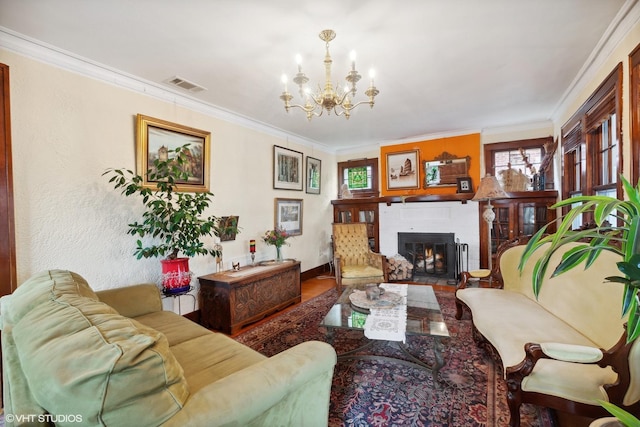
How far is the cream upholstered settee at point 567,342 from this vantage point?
138 centimetres

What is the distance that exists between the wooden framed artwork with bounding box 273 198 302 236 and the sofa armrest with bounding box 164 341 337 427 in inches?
133

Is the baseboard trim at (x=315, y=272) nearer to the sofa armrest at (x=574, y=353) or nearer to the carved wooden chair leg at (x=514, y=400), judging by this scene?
the carved wooden chair leg at (x=514, y=400)

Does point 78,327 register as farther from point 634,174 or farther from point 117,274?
point 634,174

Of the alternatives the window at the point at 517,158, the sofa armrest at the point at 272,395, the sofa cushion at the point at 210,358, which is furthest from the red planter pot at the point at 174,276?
the window at the point at 517,158

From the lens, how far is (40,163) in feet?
7.32

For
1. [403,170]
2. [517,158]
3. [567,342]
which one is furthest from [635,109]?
[403,170]

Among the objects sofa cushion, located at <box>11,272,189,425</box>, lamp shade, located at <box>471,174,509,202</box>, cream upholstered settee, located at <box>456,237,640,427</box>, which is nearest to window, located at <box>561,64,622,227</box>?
lamp shade, located at <box>471,174,509,202</box>

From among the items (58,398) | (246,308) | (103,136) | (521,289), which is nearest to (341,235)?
(246,308)

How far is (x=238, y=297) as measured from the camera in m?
3.13

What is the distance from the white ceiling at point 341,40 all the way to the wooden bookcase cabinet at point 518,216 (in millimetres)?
1576

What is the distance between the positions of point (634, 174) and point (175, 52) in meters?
3.64

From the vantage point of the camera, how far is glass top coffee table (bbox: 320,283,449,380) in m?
2.06

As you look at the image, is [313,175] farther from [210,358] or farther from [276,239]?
[210,358]

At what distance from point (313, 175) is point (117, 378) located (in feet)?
16.1
